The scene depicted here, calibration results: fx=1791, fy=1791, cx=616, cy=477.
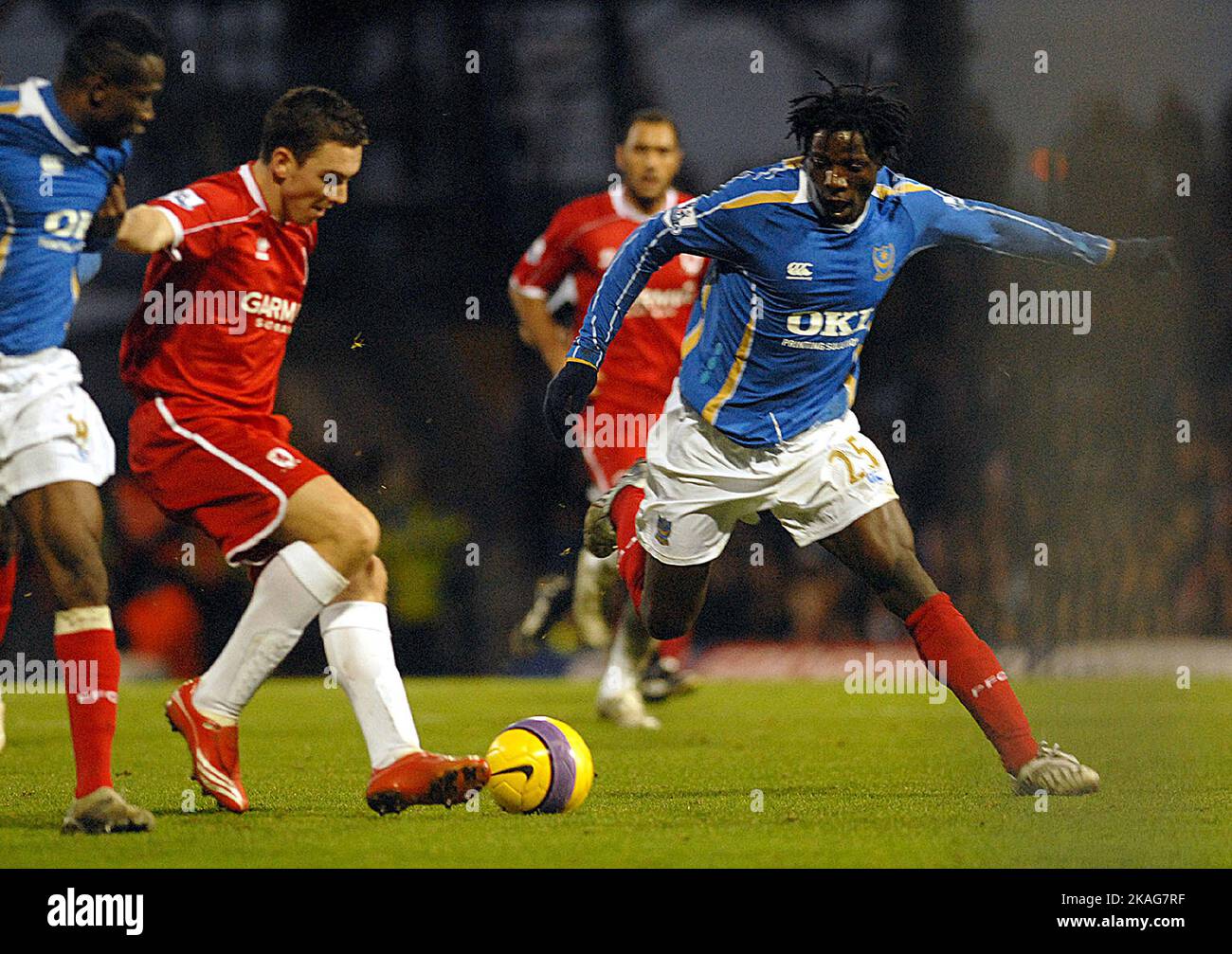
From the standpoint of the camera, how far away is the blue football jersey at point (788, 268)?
5.34 meters

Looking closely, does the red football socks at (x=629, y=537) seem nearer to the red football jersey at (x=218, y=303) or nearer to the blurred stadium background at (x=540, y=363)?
the red football jersey at (x=218, y=303)

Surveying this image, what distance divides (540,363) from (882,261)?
699 cm

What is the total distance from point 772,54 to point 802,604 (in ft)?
11.6

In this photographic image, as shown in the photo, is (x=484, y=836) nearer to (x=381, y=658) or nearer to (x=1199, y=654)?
(x=381, y=658)

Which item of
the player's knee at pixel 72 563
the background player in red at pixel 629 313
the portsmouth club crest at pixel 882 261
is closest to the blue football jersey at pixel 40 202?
the player's knee at pixel 72 563

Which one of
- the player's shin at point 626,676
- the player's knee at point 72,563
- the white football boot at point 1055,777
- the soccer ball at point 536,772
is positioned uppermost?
the player's knee at point 72,563

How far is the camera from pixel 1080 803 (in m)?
5.11

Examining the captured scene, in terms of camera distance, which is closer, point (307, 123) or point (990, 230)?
point (307, 123)

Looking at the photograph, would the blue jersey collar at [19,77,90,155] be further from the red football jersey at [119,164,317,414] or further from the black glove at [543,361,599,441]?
the black glove at [543,361,599,441]

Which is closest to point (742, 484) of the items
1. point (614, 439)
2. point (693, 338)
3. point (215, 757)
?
point (693, 338)

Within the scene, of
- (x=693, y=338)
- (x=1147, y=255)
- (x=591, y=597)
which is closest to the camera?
(x=1147, y=255)

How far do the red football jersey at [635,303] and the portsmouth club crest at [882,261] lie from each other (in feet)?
7.48

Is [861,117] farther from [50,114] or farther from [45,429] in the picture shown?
[45,429]

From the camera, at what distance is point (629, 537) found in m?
6.10
